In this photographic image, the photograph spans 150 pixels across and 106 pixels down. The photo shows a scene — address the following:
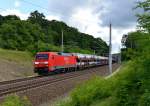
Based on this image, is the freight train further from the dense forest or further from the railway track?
the dense forest

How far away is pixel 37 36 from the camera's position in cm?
13188

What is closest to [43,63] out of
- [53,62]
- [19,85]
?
[53,62]

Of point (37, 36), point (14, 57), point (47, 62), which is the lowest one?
→ point (47, 62)

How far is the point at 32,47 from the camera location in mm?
113688

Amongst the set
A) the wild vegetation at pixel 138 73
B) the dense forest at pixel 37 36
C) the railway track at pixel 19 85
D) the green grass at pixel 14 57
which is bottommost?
the railway track at pixel 19 85

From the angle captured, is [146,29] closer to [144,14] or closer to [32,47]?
[144,14]

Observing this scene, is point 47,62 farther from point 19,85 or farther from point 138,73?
point 138,73

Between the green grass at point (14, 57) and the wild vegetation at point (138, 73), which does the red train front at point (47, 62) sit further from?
the wild vegetation at point (138, 73)

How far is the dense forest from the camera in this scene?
11869 cm

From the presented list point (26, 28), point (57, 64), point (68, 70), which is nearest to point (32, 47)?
point (26, 28)

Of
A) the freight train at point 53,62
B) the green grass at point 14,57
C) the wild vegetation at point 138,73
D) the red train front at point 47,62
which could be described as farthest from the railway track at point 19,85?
the green grass at point 14,57

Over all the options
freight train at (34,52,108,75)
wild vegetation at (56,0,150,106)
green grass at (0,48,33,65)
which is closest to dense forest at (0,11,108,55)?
green grass at (0,48,33,65)

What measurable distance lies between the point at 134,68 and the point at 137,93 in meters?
0.64

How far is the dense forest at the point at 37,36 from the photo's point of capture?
118688 millimetres
